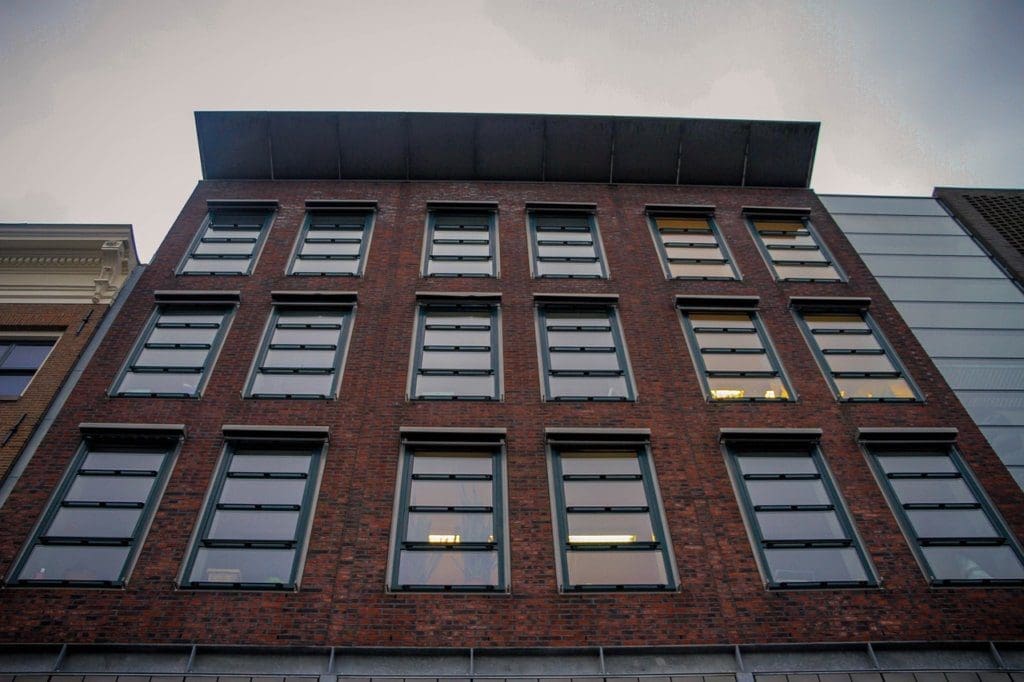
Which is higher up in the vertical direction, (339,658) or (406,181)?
(406,181)

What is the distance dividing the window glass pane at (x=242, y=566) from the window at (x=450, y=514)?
5.40 ft

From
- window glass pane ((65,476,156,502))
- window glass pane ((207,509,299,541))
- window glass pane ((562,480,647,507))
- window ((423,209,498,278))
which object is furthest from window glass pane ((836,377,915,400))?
window glass pane ((65,476,156,502))

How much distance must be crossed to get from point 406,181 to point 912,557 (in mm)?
14581

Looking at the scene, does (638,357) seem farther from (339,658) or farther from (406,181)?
(406,181)

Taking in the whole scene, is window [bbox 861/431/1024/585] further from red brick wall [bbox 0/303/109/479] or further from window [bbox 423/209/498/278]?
red brick wall [bbox 0/303/109/479]

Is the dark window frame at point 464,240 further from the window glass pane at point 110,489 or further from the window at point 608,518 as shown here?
the window glass pane at point 110,489

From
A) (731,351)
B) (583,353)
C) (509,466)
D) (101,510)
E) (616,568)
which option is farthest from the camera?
(731,351)

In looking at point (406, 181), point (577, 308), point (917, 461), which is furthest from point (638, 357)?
point (406, 181)

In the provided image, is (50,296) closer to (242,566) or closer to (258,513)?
(258,513)

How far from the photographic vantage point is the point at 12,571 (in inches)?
378

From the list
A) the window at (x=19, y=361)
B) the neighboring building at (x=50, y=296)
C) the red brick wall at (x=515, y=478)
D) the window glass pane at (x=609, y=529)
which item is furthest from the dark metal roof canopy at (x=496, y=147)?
the window glass pane at (x=609, y=529)

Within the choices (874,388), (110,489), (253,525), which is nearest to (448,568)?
(253,525)

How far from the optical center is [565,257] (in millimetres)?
16062

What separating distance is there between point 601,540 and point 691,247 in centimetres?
883
